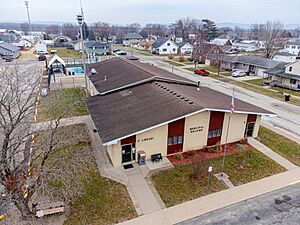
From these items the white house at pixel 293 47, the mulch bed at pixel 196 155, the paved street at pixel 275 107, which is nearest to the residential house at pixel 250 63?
the paved street at pixel 275 107

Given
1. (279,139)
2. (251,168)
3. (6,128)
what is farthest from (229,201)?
(6,128)

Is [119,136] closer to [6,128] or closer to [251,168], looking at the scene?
[6,128]

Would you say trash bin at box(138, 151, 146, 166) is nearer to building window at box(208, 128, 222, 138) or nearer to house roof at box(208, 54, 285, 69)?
building window at box(208, 128, 222, 138)

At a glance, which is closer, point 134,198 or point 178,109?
point 134,198

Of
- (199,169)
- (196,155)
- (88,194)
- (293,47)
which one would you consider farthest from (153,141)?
(293,47)

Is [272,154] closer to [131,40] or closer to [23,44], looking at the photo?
[23,44]
